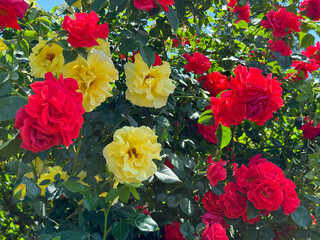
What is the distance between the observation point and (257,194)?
1401 mm

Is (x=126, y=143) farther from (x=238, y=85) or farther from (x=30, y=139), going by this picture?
(x=238, y=85)

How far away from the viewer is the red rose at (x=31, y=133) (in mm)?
909

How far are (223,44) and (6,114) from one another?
5.10ft

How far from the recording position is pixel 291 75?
7.36ft

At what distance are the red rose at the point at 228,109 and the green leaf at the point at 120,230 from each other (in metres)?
0.45

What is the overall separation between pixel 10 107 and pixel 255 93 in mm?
714

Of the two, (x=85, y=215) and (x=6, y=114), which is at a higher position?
(x=6, y=114)

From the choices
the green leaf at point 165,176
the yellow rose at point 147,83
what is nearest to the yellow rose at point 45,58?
the yellow rose at point 147,83

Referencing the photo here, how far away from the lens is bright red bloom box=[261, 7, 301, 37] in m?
1.83

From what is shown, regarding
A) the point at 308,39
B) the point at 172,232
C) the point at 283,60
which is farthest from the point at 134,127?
the point at 308,39

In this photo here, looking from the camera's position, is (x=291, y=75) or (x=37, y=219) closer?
(x=37, y=219)

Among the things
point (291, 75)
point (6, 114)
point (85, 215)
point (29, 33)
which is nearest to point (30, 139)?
point (6, 114)

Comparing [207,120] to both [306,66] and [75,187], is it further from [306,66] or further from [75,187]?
[306,66]

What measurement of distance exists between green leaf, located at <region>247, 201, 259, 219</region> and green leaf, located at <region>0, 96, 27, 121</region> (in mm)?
862
